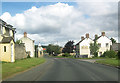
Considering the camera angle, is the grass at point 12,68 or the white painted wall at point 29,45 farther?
the white painted wall at point 29,45

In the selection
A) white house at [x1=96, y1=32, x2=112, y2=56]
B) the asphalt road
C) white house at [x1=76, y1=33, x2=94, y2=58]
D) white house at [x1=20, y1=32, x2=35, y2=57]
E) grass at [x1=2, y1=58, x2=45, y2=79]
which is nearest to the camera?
the asphalt road

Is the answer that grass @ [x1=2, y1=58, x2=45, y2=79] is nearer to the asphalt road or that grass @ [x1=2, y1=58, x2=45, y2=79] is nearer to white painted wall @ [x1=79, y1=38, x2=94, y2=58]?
the asphalt road

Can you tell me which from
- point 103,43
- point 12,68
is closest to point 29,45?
point 103,43

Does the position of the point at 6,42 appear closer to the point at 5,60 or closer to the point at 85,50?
the point at 5,60

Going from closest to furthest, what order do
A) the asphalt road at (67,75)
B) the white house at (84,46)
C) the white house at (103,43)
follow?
1. the asphalt road at (67,75)
2. the white house at (103,43)
3. the white house at (84,46)

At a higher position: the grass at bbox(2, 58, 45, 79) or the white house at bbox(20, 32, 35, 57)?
the white house at bbox(20, 32, 35, 57)

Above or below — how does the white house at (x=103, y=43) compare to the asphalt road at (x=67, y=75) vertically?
above

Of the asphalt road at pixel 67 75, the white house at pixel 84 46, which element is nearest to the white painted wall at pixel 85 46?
the white house at pixel 84 46

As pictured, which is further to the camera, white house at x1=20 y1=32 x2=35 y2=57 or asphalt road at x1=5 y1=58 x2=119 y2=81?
white house at x1=20 y1=32 x2=35 y2=57

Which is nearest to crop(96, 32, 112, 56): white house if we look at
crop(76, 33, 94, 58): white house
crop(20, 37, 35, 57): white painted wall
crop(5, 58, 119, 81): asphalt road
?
crop(76, 33, 94, 58): white house

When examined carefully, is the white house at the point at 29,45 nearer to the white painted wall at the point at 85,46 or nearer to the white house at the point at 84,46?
the white house at the point at 84,46

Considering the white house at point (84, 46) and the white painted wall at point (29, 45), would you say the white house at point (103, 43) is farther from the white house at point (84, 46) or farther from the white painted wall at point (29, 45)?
the white painted wall at point (29, 45)

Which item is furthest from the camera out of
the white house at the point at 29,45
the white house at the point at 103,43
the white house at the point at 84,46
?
the white house at the point at 84,46

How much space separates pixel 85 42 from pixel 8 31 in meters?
36.5
